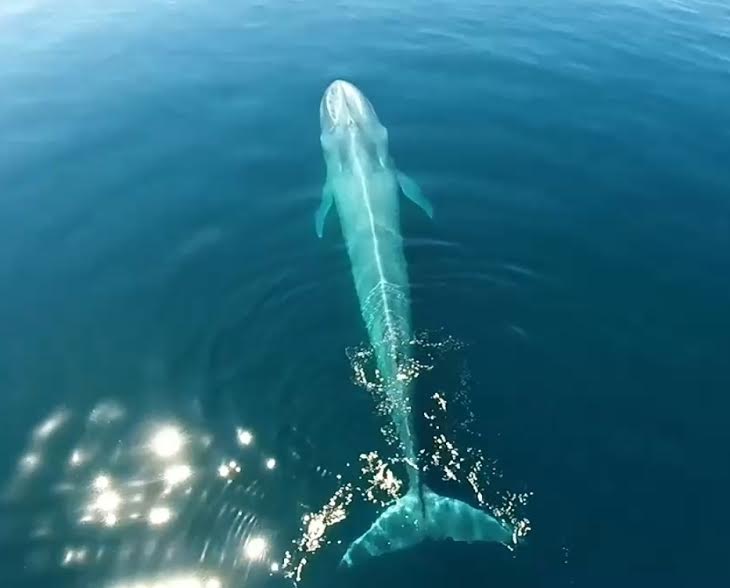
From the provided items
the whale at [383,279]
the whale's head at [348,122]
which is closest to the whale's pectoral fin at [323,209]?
the whale at [383,279]

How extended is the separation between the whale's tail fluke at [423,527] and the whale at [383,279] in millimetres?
21

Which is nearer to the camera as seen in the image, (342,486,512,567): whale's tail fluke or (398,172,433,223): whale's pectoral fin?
(342,486,512,567): whale's tail fluke

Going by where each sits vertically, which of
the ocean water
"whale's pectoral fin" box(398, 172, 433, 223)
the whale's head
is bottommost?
the ocean water

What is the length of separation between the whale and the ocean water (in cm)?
45

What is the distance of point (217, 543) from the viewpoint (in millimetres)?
15773

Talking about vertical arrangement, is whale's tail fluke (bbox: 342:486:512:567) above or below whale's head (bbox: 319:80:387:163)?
below

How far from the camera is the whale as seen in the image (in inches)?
619

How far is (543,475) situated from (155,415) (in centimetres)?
1024

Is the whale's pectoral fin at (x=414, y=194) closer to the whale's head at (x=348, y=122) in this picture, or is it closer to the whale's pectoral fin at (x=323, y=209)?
the whale's head at (x=348, y=122)

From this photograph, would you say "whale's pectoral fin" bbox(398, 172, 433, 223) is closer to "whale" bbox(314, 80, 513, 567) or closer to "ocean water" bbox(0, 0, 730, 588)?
"whale" bbox(314, 80, 513, 567)

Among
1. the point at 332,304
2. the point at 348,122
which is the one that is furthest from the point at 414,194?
the point at 332,304

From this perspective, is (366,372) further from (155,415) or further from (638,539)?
(638,539)

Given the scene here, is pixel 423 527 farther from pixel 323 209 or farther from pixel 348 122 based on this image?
pixel 348 122

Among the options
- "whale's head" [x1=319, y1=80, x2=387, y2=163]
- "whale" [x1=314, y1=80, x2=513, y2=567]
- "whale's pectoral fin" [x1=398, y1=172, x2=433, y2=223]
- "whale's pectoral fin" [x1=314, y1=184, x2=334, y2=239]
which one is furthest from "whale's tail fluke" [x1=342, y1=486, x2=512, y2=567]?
"whale's head" [x1=319, y1=80, x2=387, y2=163]
